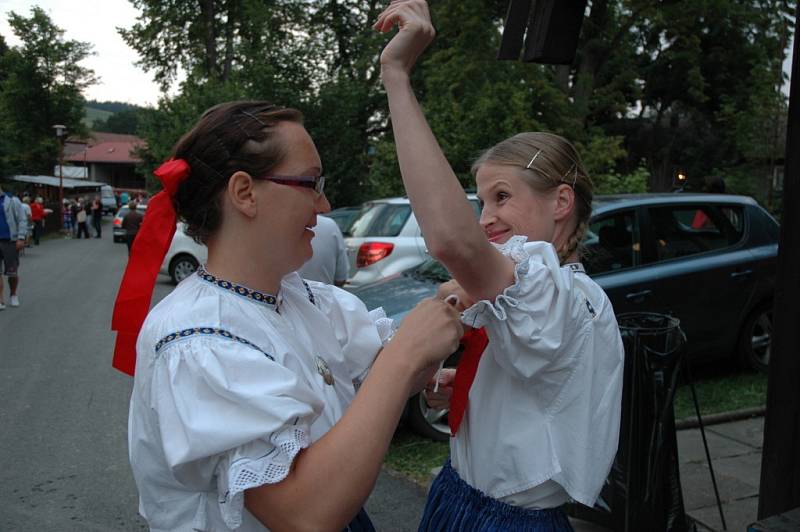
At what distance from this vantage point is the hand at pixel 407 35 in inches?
55.5

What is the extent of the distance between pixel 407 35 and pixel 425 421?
13.5ft

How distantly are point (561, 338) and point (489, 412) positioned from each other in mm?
310

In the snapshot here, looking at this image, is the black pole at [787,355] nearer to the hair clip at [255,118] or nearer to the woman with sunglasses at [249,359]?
the woman with sunglasses at [249,359]

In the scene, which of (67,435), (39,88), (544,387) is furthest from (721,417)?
(39,88)

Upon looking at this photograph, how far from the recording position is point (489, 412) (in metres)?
1.66

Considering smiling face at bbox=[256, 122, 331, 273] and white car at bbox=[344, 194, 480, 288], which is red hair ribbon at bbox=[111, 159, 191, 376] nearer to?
smiling face at bbox=[256, 122, 331, 273]

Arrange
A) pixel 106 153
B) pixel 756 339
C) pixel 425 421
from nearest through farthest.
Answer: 1. pixel 425 421
2. pixel 756 339
3. pixel 106 153

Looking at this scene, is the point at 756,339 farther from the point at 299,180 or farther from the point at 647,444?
the point at 299,180

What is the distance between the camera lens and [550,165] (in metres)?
1.78

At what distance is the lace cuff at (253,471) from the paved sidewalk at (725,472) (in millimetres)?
3413

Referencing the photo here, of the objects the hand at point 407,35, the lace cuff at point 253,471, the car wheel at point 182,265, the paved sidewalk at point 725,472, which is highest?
the hand at point 407,35

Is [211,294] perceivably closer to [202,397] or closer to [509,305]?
[202,397]

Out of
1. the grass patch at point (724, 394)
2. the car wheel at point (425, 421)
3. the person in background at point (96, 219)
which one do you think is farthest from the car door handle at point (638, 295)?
the person in background at point (96, 219)

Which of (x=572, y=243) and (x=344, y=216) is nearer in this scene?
(x=572, y=243)
